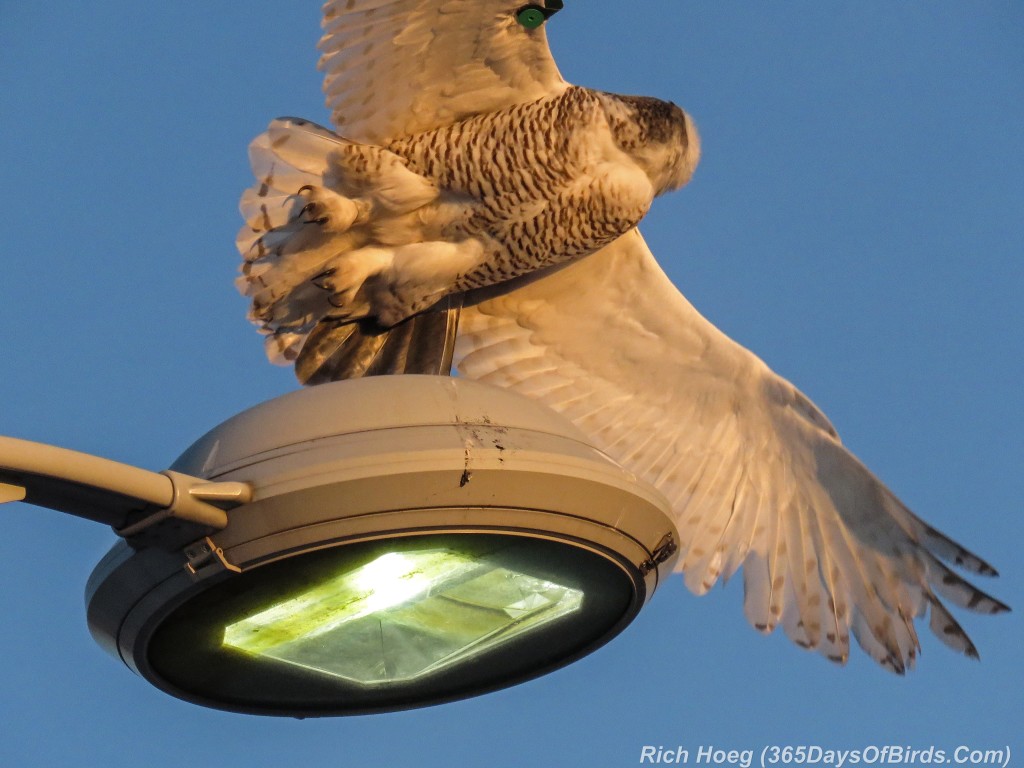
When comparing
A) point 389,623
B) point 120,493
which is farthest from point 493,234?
point 120,493

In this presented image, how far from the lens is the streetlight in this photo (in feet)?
7.07

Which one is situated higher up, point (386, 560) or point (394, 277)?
point (394, 277)

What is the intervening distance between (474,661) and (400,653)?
0.15 m

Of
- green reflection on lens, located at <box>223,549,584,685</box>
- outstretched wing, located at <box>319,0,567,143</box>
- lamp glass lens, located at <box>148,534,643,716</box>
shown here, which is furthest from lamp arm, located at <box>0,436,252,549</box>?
outstretched wing, located at <box>319,0,567,143</box>

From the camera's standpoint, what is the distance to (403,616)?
2.46 meters

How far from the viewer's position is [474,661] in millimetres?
2631

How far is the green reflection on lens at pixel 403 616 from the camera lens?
2.36 metres

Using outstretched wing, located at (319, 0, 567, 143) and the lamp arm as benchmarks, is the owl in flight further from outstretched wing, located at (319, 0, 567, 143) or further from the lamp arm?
the lamp arm

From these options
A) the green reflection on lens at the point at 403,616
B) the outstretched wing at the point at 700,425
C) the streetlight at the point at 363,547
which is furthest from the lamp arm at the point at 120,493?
the outstretched wing at the point at 700,425

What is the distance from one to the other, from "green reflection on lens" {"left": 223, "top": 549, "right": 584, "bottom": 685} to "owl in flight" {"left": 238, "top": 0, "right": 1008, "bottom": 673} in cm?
238

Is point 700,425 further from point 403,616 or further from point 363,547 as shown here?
point 363,547

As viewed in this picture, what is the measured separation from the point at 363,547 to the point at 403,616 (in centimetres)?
30

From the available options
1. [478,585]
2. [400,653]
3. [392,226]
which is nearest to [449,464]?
[478,585]

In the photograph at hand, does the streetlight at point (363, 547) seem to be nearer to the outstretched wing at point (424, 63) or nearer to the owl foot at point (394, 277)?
the owl foot at point (394, 277)
